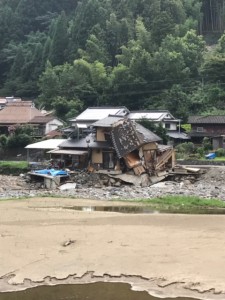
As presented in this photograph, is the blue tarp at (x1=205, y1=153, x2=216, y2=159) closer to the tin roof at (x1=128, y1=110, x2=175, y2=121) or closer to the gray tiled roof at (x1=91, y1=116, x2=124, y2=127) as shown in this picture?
the gray tiled roof at (x1=91, y1=116, x2=124, y2=127)

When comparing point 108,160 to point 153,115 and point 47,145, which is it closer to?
point 47,145

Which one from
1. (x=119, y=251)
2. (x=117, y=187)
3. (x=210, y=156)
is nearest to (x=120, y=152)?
(x=117, y=187)

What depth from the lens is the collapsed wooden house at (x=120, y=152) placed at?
36750 millimetres

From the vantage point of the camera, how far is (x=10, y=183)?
37062 mm

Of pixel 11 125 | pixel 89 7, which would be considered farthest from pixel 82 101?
pixel 89 7

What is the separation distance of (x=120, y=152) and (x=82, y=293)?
2436 cm

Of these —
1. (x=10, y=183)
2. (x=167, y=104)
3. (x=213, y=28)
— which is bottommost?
(x=10, y=183)

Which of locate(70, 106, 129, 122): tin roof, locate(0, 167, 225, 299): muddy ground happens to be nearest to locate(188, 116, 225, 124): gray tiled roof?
locate(70, 106, 129, 122): tin roof

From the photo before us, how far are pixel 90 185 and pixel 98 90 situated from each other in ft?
92.3

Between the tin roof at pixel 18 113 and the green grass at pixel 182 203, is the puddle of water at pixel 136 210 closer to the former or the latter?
the green grass at pixel 182 203

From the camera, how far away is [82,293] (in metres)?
12.0

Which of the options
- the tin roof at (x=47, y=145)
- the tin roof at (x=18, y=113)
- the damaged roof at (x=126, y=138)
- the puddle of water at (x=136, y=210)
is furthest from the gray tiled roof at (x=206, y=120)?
the puddle of water at (x=136, y=210)

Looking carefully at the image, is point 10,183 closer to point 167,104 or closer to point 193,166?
point 193,166

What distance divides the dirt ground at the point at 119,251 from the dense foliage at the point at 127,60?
34.5 meters
